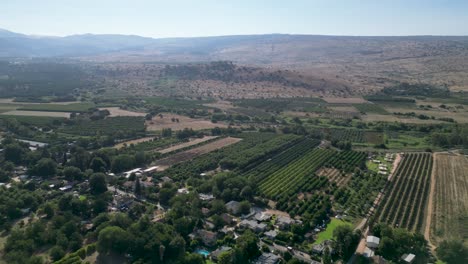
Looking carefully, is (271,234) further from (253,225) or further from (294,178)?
(294,178)

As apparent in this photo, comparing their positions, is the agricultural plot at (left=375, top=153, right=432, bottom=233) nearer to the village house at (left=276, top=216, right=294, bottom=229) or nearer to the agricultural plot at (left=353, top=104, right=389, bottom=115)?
the village house at (left=276, top=216, right=294, bottom=229)

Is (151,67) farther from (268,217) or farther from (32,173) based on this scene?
(268,217)

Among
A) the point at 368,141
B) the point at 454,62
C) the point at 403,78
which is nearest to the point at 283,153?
the point at 368,141

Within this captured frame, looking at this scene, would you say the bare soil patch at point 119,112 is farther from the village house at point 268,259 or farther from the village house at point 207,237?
the village house at point 268,259

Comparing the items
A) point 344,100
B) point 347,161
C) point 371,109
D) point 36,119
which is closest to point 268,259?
point 347,161

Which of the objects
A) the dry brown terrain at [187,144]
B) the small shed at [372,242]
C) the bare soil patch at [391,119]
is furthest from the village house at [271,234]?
the bare soil patch at [391,119]

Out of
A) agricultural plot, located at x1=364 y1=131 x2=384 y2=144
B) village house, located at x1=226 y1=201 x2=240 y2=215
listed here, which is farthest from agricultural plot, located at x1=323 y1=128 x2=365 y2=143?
village house, located at x1=226 y1=201 x2=240 y2=215
